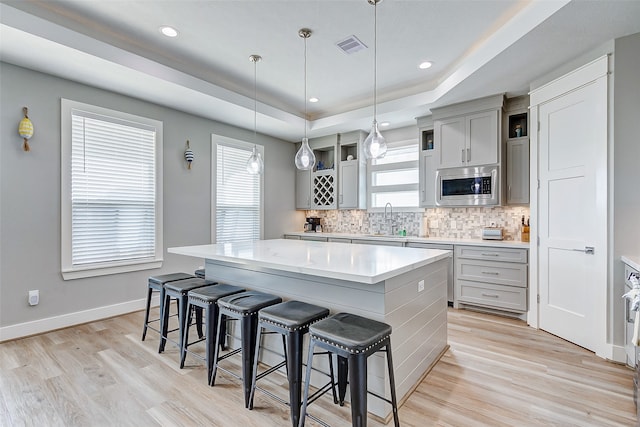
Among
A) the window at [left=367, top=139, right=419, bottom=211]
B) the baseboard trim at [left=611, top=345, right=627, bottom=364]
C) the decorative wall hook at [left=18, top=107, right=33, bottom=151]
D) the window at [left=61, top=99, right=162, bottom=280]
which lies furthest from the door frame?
the decorative wall hook at [left=18, top=107, right=33, bottom=151]

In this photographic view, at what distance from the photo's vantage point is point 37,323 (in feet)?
10.5

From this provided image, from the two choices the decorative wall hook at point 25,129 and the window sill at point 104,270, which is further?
the window sill at point 104,270

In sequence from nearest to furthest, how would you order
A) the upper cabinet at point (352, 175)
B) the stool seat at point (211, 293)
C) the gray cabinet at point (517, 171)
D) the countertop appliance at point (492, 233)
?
1. the stool seat at point (211, 293)
2. the gray cabinet at point (517, 171)
3. the countertop appliance at point (492, 233)
4. the upper cabinet at point (352, 175)

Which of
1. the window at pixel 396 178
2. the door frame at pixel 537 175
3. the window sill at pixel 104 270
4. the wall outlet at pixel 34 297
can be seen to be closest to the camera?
the door frame at pixel 537 175

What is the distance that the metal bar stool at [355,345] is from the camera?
155cm

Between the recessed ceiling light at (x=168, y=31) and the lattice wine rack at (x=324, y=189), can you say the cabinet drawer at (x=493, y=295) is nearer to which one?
the lattice wine rack at (x=324, y=189)

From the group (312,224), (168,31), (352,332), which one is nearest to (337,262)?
(352,332)

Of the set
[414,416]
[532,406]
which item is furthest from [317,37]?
[532,406]

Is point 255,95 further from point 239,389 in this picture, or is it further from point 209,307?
point 239,389

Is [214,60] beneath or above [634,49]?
above

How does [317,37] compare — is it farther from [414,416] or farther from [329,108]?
[414,416]

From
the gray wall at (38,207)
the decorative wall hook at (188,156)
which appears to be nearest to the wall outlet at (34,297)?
the gray wall at (38,207)

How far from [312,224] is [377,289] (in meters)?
4.31

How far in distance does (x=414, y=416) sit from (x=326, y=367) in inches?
25.2
